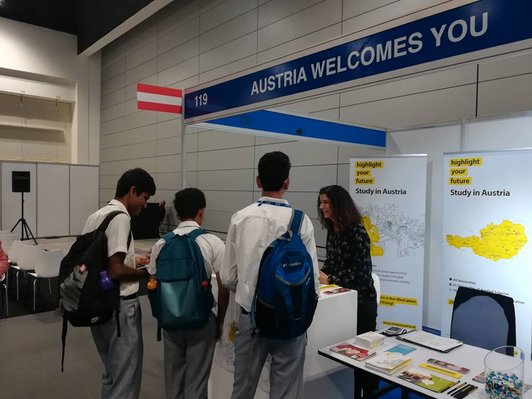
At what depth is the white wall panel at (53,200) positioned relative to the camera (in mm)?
8617

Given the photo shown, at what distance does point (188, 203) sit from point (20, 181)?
743 centimetres

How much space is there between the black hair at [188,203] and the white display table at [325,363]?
766 mm

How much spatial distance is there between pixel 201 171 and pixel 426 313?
4456 millimetres

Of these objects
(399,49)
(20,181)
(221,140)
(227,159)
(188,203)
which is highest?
(221,140)

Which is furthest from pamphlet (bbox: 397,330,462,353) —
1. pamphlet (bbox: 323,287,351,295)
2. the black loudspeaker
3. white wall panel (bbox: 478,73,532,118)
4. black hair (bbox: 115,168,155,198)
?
the black loudspeaker

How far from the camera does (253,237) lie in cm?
164

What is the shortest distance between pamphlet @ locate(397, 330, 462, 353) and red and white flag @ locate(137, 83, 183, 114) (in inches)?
81.1

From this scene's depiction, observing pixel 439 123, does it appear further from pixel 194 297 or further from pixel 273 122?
pixel 194 297

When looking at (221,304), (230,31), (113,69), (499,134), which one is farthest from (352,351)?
(113,69)

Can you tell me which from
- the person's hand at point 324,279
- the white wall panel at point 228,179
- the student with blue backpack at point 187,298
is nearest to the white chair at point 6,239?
the white wall panel at point 228,179

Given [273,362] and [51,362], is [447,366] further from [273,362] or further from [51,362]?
[51,362]

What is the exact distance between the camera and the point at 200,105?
2734mm

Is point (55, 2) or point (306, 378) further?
point (55, 2)

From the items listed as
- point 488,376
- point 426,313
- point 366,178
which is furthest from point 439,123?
point 488,376
